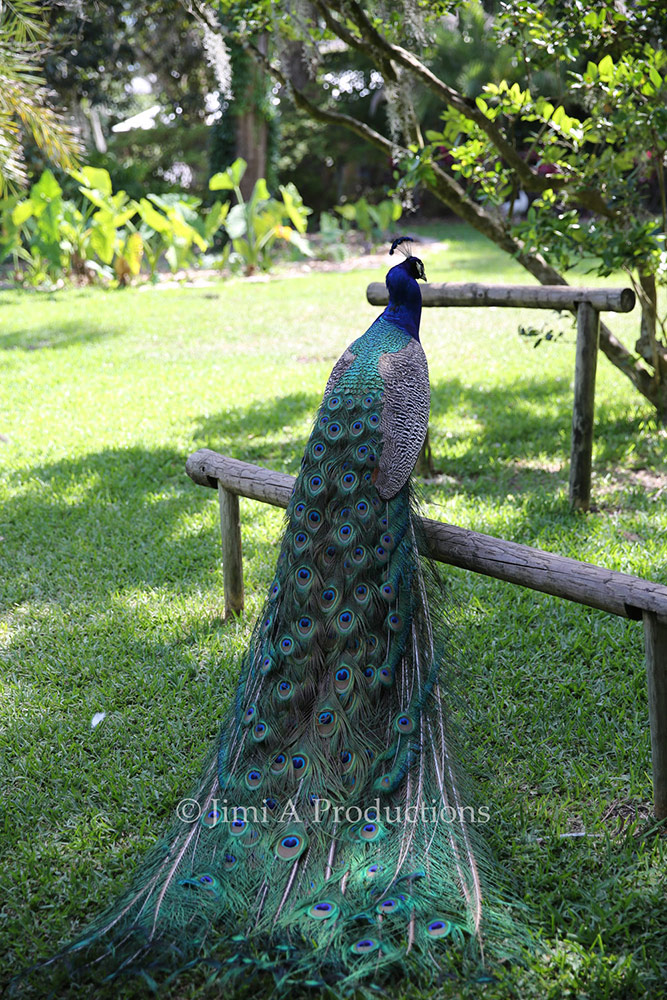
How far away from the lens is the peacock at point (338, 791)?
5.98ft

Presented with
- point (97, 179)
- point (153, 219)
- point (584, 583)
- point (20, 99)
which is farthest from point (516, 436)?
point (97, 179)

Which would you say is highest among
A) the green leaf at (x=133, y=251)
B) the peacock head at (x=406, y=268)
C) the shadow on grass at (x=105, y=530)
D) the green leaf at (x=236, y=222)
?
the peacock head at (x=406, y=268)

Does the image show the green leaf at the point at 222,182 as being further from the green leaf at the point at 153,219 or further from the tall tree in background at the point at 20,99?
the tall tree in background at the point at 20,99

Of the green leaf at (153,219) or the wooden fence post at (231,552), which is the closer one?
the wooden fence post at (231,552)

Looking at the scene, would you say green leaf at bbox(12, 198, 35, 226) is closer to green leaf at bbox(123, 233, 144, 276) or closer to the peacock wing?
green leaf at bbox(123, 233, 144, 276)

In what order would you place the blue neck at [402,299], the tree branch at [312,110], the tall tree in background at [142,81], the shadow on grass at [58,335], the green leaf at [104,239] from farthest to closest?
the tall tree in background at [142,81] < the green leaf at [104,239] < the shadow on grass at [58,335] < the tree branch at [312,110] < the blue neck at [402,299]

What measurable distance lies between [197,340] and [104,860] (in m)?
6.86

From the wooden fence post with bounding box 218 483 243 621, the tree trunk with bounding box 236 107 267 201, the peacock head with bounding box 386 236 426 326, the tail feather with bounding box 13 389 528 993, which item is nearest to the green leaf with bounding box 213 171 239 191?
the tree trunk with bounding box 236 107 267 201

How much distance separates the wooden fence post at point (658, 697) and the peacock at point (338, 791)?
1.86 ft

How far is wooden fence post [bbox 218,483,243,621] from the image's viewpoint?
3457 mm

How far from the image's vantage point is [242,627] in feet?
11.6

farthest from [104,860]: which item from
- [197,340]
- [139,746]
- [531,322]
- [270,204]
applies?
[270,204]

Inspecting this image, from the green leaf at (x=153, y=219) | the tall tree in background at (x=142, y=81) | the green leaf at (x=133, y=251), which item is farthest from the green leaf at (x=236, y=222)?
the tall tree in background at (x=142, y=81)

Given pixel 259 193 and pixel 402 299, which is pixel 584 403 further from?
pixel 259 193
